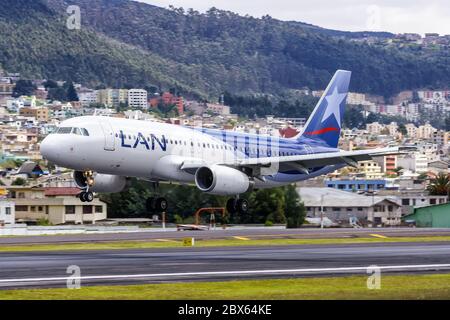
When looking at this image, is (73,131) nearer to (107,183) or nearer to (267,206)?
(107,183)

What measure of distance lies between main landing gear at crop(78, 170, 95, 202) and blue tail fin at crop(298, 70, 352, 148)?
19.3m

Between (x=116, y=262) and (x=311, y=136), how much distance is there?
3799 centimetres

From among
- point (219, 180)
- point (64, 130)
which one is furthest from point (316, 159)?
point (64, 130)

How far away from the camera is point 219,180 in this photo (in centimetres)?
7775

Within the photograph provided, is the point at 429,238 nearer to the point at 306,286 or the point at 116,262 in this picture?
the point at 116,262

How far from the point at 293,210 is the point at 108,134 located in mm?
77390

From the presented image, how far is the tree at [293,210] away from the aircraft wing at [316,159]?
5480 cm

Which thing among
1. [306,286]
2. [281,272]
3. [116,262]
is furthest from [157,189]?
[306,286]

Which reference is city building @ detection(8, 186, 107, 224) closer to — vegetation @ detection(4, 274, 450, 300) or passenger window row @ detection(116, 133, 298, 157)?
passenger window row @ detection(116, 133, 298, 157)

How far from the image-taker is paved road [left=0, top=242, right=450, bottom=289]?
47.7m

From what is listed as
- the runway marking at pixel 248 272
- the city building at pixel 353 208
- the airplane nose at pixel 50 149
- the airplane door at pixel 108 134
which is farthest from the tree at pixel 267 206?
the runway marking at pixel 248 272

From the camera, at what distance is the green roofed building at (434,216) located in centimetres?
11938

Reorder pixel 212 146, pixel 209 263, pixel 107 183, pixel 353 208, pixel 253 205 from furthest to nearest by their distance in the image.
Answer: pixel 353 208 → pixel 253 205 → pixel 212 146 → pixel 107 183 → pixel 209 263

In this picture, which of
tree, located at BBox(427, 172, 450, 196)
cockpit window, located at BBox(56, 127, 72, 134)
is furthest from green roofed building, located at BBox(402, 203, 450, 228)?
cockpit window, located at BBox(56, 127, 72, 134)
